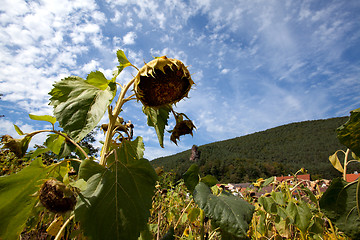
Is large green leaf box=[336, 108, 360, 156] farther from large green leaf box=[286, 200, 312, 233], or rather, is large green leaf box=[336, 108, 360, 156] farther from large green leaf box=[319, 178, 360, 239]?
large green leaf box=[286, 200, 312, 233]

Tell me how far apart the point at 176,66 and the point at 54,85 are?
0.42m

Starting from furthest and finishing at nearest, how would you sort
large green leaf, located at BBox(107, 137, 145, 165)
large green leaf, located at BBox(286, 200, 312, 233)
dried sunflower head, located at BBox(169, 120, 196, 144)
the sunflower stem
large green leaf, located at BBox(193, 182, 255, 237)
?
large green leaf, located at BBox(286, 200, 312, 233)
dried sunflower head, located at BBox(169, 120, 196, 144)
large green leaf, located at BBox(107, 137, 145, 165)
the sunflower stem
large green leaf, located at BBox(193, 182, 255, 237)

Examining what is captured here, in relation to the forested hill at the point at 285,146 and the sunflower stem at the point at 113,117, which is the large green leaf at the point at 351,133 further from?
the forested hill at the point at 285,146

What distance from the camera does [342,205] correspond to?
81cm

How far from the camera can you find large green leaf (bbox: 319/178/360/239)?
0.79 m

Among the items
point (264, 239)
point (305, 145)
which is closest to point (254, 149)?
point (305, 145)

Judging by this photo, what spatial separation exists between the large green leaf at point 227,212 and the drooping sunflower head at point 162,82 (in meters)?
0.36

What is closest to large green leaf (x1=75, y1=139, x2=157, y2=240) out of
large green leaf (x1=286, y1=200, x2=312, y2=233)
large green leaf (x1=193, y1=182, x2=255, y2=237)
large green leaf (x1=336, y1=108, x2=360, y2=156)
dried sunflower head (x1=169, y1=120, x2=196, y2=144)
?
large green leaf (x1=193, y1=182, x2=255, y2=237)

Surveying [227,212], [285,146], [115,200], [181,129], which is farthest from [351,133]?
[285,146]

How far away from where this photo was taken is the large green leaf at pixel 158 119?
3.03 feet

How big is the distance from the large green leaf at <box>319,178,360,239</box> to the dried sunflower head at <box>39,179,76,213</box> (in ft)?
2.90

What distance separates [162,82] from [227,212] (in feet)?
1.65

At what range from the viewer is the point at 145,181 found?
2.30 feet

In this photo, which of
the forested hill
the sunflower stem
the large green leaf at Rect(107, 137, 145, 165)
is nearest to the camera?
the sunflower stem
